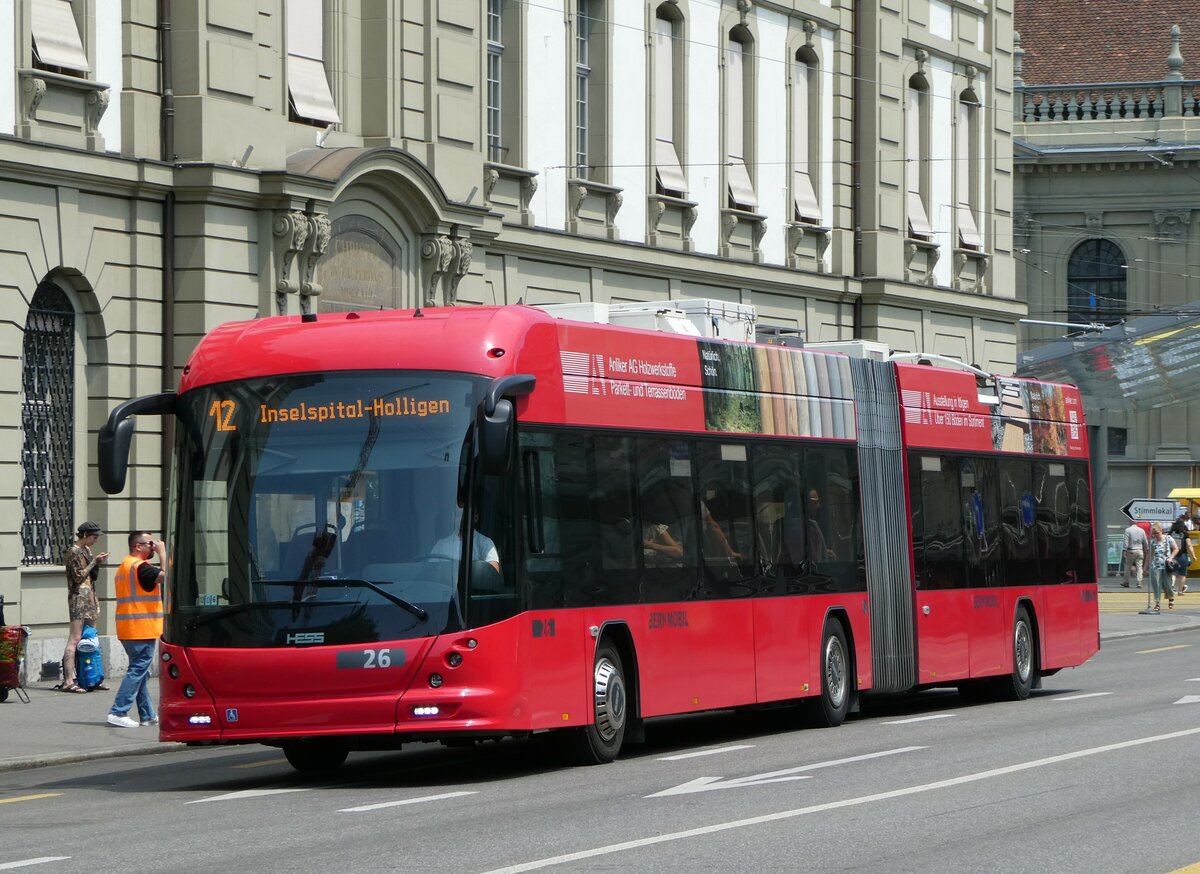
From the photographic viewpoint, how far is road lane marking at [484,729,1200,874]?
1027 centimetres

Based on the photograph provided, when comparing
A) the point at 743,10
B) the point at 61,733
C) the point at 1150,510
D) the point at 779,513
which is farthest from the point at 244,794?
the point at 1150,510

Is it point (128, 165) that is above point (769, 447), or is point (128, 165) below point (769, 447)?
above

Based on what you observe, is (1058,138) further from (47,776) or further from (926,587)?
(47,776)

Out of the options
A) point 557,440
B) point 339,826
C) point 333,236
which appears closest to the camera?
point 339,826

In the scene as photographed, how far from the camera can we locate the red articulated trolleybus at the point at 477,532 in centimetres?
1409

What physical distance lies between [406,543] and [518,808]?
2193 millimetres

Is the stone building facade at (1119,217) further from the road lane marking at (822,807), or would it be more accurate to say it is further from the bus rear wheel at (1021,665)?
the road lane marking at (822,807)

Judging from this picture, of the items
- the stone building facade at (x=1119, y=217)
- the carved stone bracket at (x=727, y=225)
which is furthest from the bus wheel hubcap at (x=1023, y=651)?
the stone building facade at (x=1119, y=217)

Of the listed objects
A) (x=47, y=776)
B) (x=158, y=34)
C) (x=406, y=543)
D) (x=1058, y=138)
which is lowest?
(x=47, y=776)

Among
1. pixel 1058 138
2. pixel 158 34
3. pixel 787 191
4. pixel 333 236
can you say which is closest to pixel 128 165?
pixel 158 34

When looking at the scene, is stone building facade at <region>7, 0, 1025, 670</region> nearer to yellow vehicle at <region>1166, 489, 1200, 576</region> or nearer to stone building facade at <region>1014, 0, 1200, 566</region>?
yellow vehicle at <region>1166, 489, 1200, 576</region>

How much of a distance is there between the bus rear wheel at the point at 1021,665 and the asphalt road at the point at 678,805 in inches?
135

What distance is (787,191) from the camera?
37812mm

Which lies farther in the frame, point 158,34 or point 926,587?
point 158,34
